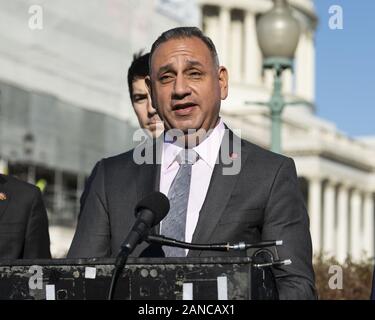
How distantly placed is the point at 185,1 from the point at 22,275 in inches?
2385

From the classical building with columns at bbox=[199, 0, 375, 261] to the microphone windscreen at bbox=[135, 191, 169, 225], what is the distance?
6851cm

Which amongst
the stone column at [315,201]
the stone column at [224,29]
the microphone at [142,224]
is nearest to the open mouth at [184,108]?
the microphone at [142,224]

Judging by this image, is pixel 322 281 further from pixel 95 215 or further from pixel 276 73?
pixel 95 215

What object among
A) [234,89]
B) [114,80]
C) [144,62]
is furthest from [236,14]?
[144,62]

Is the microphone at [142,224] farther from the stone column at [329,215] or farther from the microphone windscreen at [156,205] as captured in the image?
the stone column at [329,215]

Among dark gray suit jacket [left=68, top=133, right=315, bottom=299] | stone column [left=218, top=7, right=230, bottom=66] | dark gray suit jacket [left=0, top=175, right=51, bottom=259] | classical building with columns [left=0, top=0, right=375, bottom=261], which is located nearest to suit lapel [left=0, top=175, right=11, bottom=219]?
dark gray suit jacket [left=0, top=175, right=51, bottom=259]

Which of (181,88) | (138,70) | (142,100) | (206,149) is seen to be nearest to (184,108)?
(181,88)

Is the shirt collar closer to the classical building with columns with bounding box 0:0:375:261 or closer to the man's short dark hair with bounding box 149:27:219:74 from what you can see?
the man's short dark hair with bounding box 149:27:219:74

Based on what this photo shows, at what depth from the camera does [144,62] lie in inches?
286

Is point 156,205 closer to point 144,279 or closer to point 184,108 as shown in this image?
point 144,279

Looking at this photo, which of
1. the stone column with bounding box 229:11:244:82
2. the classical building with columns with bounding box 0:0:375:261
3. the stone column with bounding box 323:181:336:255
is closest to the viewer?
the classical building with columns with bounding box 0:0:375:261

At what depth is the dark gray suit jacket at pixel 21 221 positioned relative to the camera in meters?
6.86

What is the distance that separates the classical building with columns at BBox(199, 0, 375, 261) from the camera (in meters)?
79.6
